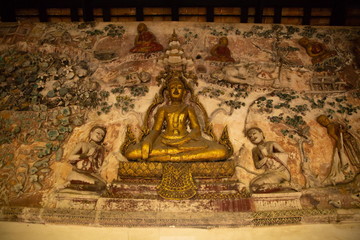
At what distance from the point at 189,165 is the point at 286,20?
16.2ft

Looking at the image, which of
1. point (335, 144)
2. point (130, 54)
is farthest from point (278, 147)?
point (130, 54)

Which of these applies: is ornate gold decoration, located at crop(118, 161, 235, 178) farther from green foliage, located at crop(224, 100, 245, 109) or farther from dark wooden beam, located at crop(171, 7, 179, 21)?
dark wooden beam, located at crop(171, 7, 179, 21)

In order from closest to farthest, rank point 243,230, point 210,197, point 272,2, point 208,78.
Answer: point 243,230, point 210,197, point 208,78, point 272,2

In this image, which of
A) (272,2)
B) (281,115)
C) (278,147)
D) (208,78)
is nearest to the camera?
(278,147)

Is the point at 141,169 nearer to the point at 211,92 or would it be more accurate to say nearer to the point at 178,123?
the point at 178,123

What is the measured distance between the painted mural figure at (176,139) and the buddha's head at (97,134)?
626 millimetres

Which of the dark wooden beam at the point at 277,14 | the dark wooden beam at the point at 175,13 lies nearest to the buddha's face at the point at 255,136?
the dark wooden beam at the point at 277,14

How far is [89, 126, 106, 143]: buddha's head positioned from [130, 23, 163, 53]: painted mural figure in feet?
6.42

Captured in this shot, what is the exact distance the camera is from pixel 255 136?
16.5 ft

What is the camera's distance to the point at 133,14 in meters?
7.35

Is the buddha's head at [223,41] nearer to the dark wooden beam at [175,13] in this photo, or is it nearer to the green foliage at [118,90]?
the dark wooden beam at [175,13]

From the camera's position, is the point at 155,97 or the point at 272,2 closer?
the point at 155,97

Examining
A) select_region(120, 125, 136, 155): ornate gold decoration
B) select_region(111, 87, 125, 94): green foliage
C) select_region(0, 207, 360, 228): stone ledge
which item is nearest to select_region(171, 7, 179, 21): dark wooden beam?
select_region(111, 87, 125, 94): green foliage

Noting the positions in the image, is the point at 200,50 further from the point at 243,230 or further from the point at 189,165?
the point at 243,230
